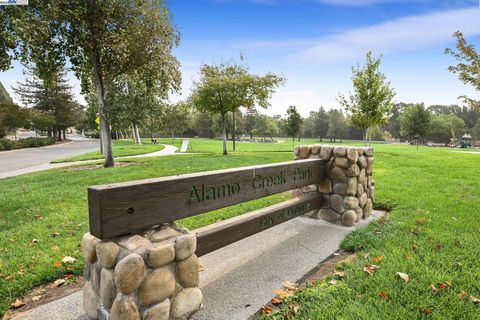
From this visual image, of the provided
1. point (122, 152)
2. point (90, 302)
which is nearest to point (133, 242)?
point (90, 302)

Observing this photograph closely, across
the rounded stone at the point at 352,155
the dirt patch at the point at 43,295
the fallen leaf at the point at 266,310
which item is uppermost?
the rounded stone at the point at 352,155

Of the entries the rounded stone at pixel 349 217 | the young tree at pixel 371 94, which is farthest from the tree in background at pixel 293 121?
the rounded stone at pixel 349 217

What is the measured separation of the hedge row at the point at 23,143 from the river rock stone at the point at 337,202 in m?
34.1

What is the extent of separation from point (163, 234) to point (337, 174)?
3309 mm

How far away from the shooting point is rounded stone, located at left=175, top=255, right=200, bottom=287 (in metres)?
2.34

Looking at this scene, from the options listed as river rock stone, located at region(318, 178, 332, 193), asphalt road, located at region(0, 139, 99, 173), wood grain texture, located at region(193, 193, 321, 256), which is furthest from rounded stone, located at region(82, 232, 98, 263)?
asphalt road, located at region(0, 139, 99, 173)

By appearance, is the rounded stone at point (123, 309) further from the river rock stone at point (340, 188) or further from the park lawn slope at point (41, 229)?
the river rock stone at point (340, 188)

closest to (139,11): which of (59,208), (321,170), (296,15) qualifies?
(296,15)

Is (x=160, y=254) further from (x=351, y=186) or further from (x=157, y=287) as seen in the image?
(x=351, y=186)

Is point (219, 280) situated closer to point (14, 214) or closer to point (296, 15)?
point (14, 214)

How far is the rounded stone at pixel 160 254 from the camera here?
2.11 meters

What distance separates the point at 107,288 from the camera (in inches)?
81.7

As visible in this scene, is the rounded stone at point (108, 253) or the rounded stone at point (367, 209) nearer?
the rounded stone at point (108, 253)

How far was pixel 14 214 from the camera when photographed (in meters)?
5.33
